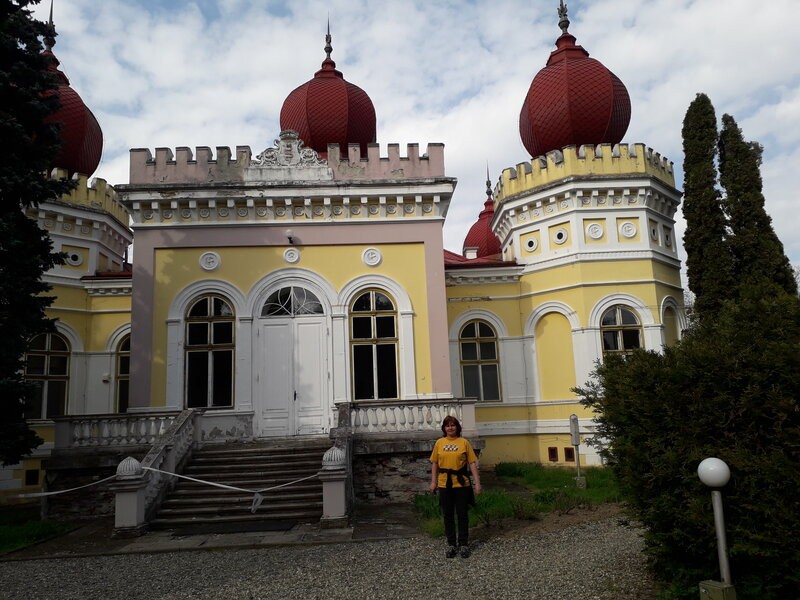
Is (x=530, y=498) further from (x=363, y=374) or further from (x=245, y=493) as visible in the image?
(x=245, y=493)

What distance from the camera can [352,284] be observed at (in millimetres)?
14000

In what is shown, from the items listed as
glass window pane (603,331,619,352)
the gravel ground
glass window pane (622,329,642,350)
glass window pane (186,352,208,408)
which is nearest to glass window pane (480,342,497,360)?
glass window pane (603,331,619,352)

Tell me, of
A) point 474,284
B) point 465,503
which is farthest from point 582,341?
point 465,503

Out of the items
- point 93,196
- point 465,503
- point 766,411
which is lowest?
point 465,503

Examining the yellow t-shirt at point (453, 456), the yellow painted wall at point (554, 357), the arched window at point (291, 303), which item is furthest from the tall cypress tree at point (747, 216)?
the yellow t-shirt at point (453, 456)

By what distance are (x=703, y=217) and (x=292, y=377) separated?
422 inches

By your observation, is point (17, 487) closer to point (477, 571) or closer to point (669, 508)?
point (477, 571)

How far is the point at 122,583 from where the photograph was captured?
6.75 metres

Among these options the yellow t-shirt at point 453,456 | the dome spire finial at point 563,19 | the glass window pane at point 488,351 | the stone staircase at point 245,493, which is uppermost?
the dome spire finial at point 563,19

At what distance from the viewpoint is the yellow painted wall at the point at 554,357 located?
1566 centimetres

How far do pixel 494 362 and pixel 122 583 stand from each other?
11.3 meters

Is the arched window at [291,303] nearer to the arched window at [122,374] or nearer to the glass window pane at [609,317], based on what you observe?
the arched window at [122,374]

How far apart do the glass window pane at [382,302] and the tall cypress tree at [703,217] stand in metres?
7.50

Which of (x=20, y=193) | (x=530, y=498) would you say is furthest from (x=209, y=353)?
(x=530, y=498)
